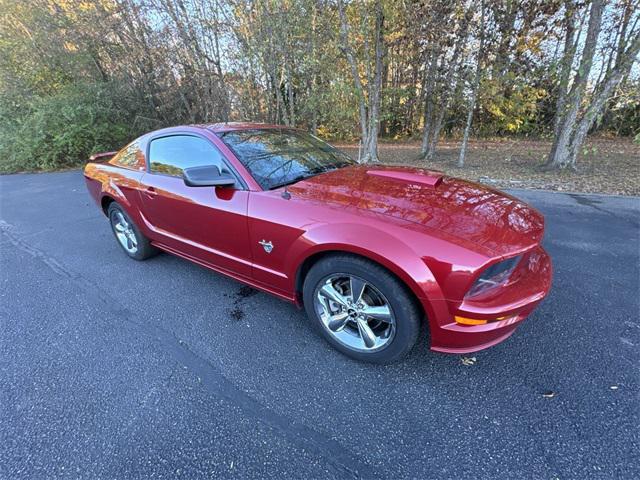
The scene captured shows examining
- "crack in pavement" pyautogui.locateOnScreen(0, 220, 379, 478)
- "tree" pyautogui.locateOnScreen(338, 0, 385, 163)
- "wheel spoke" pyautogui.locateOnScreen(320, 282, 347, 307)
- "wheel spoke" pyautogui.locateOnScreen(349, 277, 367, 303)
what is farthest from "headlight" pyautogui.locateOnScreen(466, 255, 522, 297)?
"tree" pyautogui.locateOnScreen(338, 0, 385, 163)

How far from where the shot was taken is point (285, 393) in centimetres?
179

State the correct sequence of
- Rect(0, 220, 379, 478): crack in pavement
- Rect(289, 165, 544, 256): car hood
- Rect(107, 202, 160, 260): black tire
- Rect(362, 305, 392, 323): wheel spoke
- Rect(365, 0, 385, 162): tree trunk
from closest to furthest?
Rect(0, 220, 379, 478): crack in pavement → Rect(289, 165, 544, 256): car hood → Rect(362, 305, 392, 323): wheel spoke → Rect(107, 202, 160, 260): black tire → Rect(365, 0, 385, 162): tree trunk

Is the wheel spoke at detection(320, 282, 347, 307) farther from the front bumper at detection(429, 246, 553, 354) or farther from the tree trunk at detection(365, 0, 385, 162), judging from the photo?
the tree trunk at detection(365, 0, 385, 162)

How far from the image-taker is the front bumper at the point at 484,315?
1.55 meters

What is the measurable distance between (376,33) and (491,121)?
5.33m

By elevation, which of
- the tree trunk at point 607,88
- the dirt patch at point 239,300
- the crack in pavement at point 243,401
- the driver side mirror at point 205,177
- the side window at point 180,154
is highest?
the tree trunk at point 607,88

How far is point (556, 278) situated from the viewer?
279 centimetres

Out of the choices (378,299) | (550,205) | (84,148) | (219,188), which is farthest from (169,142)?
(84,148)

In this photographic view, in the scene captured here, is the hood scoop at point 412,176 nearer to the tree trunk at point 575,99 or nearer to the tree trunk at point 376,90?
the tree trunk at point 575,99

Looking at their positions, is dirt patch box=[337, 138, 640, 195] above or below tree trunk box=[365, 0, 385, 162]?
below

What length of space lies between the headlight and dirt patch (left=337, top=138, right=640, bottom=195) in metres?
5.02

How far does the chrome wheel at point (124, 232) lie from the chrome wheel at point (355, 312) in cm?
254

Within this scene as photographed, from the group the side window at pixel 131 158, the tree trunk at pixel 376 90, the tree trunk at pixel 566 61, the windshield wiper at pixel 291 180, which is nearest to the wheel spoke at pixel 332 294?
the windshield wiper at pixel 291 180

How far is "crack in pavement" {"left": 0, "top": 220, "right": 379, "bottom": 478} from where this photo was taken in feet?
4.69
